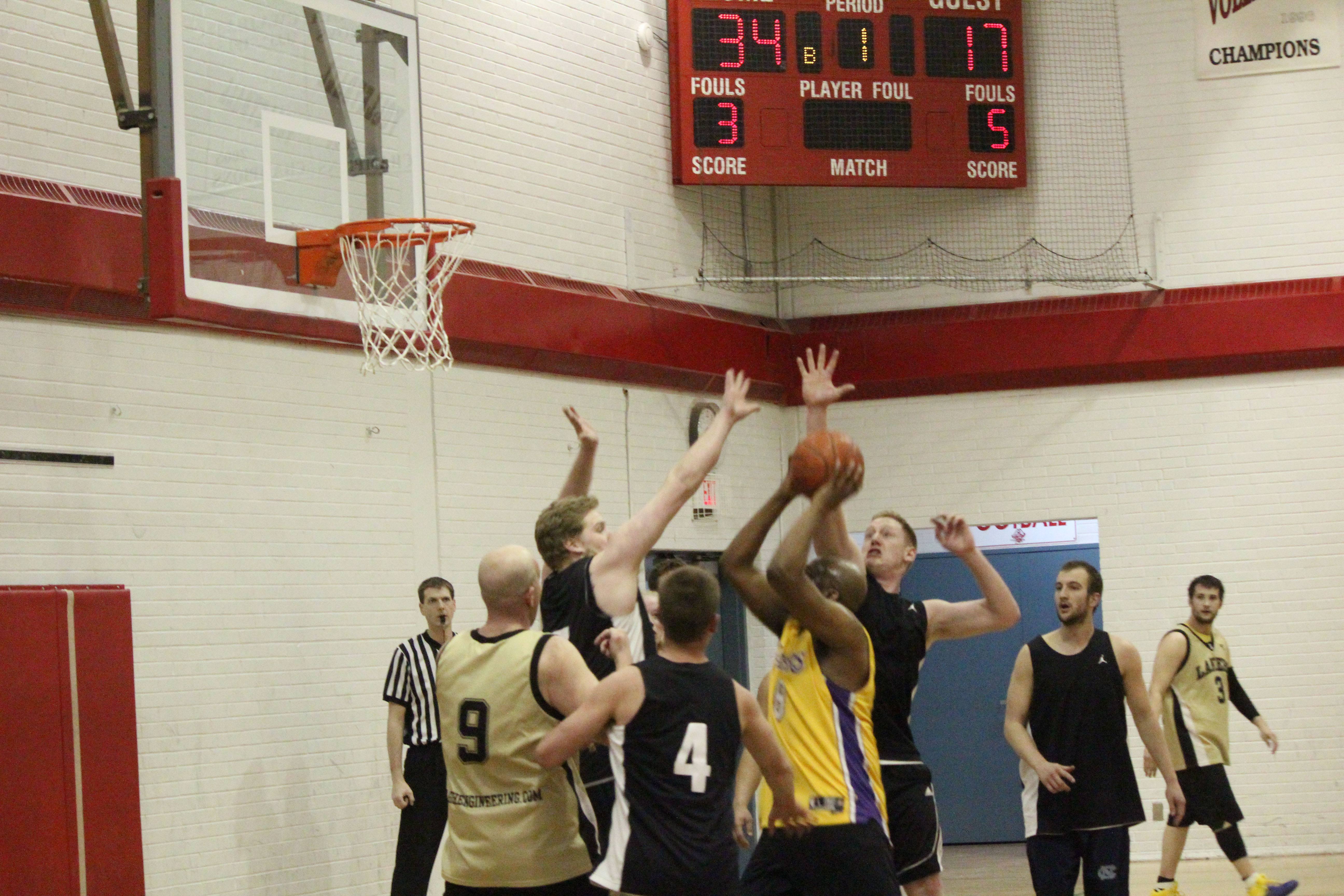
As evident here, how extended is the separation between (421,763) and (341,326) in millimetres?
2616

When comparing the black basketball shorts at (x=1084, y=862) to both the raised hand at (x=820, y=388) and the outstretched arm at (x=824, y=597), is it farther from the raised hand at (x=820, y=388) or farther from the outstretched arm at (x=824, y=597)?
the raised hand at (x=820, y=388)

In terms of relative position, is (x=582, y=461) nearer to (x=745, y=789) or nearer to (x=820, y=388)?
(x=820, y=388)

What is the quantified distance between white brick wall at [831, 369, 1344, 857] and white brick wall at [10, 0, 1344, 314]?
1059 millimetres

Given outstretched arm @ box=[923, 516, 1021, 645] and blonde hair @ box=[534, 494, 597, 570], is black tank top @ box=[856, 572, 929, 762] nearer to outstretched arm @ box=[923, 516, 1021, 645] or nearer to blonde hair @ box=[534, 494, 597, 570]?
outstretched arm @ box=[923, 516, 1021, 645]

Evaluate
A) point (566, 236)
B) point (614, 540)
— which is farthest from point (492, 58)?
point (614, 540)

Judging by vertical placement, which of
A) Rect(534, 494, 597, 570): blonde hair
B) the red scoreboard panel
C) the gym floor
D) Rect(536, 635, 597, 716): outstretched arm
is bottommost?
the gym floor

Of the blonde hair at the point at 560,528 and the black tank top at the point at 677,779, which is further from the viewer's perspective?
the blonde hair at the point at 560,528

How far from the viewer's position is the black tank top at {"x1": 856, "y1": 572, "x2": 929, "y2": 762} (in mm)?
5793

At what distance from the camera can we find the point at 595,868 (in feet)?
17.5

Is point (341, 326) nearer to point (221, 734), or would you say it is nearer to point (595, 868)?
point (221, 734)

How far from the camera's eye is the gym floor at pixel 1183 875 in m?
10.5

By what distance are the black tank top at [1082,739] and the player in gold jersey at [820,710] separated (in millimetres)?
2049

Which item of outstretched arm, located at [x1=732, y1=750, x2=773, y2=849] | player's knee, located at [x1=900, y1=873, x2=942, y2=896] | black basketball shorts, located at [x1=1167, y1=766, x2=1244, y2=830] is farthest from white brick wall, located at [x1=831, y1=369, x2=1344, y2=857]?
outstretched arm, located at [x1=732, y1=750, x2=773, y2=849]

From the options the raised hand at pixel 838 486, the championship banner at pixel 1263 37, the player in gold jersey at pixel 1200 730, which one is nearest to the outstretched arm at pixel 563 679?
the raised hand at pixel 838 486
